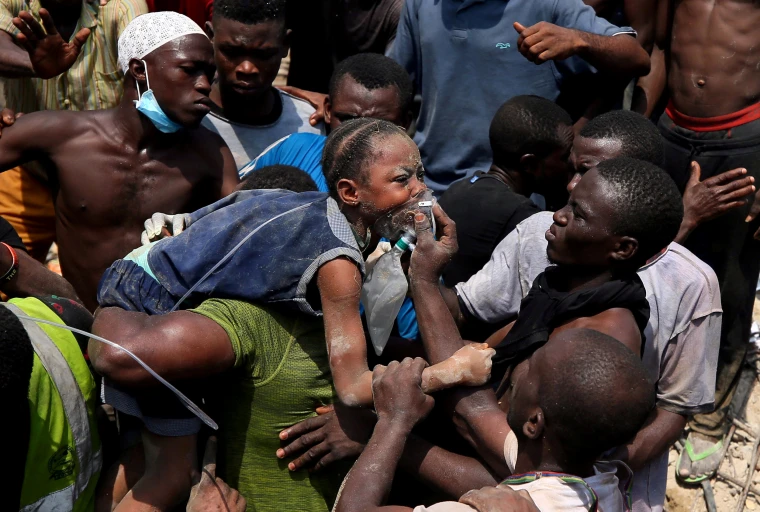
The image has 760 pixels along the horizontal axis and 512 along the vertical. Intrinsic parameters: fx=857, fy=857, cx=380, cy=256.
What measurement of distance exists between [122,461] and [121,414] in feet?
0.55

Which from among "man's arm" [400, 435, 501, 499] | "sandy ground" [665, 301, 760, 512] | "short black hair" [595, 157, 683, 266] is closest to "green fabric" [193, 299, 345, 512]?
"man's arm" [400, 435, 501, 499]

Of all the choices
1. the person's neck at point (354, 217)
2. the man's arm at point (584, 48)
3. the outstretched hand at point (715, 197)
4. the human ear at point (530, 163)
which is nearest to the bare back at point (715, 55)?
the man's arm at point (584, 48)

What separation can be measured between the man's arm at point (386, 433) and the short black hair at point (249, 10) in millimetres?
2470

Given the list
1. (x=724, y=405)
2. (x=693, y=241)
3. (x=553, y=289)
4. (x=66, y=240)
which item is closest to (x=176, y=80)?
(x=66, y=240)

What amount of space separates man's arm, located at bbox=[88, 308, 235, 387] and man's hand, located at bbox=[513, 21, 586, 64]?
2.26 m

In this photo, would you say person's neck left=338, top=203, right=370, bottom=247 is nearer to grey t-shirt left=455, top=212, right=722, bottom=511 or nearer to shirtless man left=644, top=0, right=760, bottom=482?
grey t-shirt left=455, top=212, right=722, bottom=511

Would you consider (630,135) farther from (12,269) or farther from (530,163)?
(12,269)

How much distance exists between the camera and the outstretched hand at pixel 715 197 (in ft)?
12.7

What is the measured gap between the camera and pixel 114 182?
12.8ft

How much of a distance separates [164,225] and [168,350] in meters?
0.75

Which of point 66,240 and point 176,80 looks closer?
point 176,80

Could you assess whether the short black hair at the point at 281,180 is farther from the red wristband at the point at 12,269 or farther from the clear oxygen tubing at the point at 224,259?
the red wristband at the point at 12,269

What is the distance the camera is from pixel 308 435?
2721 mm

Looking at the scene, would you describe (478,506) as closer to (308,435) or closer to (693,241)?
(308,435)
